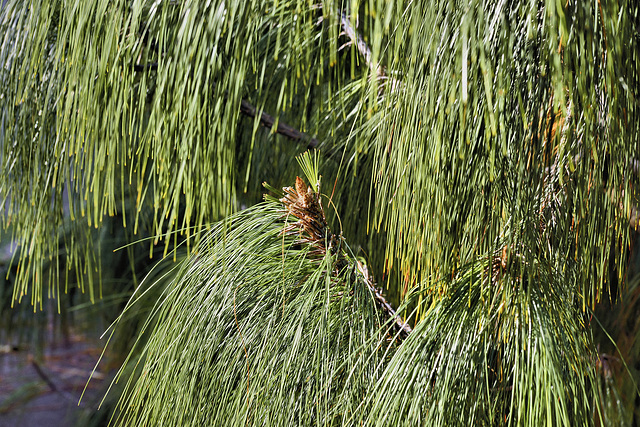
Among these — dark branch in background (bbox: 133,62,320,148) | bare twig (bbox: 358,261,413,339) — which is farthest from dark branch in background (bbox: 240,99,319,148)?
bare twig (bbox: 358,261,413,339)

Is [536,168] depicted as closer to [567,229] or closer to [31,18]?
[567,229]

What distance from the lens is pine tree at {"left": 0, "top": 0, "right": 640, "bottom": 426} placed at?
25cm

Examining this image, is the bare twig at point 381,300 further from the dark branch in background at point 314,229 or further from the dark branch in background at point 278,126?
the dark branch in background at point 278,126

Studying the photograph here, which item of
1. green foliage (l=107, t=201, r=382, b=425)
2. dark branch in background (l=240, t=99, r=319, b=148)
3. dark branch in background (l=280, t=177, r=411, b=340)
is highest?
dark branch in background (l=240, t=99, r=319, b=148)

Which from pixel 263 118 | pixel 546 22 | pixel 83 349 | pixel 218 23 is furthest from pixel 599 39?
pixel 83 349

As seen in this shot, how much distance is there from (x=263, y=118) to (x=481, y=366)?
0.31m

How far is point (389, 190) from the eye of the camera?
0.38 metres

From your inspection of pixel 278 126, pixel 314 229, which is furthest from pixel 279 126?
pixel 314 229

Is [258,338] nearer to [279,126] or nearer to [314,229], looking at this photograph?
[314,229]

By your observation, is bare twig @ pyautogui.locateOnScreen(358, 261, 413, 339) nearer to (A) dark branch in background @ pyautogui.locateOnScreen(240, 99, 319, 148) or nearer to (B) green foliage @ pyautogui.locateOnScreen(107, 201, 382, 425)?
Answer: (B) green foliage @ pyautogui.locateOnScreen(107, 201, 382, 425)

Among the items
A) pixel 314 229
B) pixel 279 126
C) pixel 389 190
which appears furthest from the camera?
pixel 279 126

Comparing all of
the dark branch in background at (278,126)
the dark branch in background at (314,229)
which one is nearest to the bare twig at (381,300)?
the dark branch in background at (314,229)

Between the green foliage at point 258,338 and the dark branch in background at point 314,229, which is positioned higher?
the dark branch in background at point 314,229

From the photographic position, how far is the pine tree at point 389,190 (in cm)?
25
